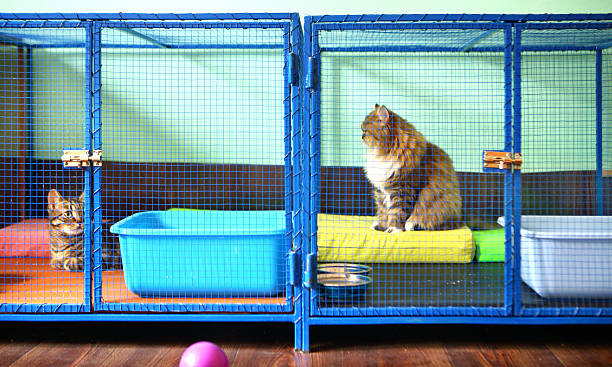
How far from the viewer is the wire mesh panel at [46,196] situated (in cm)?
191

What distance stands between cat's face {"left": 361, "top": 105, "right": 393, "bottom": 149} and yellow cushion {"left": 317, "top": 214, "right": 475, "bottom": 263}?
0.41 meters

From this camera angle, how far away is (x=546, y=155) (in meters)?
2.73

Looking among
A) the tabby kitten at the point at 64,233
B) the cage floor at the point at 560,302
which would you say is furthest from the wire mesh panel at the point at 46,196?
the cage floor at the point at 560,302

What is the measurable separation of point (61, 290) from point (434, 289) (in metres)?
1.44

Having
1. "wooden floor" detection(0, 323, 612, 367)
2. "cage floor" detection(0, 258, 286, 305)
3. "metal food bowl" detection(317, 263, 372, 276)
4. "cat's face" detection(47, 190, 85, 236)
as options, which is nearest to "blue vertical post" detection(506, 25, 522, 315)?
"wooden floor" detection(0, 323, 612, 367)

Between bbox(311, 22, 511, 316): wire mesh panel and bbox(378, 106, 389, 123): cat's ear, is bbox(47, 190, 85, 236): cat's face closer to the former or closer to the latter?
bbox(311, 22, 511, 316): wire mesh panel

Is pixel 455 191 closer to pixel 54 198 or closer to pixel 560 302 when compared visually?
pixel 560 302

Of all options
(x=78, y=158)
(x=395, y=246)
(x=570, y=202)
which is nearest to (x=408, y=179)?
(x=395, y=246)

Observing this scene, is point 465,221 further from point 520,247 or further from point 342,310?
point 342,310

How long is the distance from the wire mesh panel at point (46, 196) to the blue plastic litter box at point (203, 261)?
18 centimetres

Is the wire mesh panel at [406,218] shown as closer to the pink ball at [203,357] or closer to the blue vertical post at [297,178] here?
the blue vertical post at [297,178]

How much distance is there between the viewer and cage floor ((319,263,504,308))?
1892 mm

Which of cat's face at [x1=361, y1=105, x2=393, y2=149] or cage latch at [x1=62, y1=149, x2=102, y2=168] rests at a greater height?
cat's face at [x1=361, y1=105, x2=393, y2=149]

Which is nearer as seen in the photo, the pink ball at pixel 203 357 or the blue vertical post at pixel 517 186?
the pink ball at pixel 203 357
